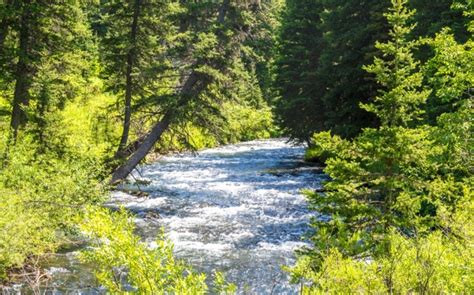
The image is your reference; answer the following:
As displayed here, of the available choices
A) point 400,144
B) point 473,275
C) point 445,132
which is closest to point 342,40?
point 445,132

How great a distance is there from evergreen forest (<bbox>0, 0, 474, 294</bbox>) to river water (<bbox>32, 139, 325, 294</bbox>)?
0.15 metres

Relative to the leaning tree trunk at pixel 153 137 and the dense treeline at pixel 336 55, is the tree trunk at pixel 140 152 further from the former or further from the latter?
the dense treeline at pixel 336 55

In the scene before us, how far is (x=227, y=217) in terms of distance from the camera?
16.2 m

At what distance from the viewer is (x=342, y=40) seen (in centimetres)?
2362

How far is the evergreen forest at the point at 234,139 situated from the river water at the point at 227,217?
0.15 m

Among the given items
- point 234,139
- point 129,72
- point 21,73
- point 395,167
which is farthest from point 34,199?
point 234,139

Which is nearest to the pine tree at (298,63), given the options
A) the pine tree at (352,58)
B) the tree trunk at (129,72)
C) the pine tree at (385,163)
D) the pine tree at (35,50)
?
the pine tree at (352,58)

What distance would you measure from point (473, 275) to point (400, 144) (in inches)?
152

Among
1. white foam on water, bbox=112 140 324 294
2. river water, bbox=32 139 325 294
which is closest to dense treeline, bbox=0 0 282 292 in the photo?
river water, bbox=32 139 325 294

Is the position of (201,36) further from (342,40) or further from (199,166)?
(199,166)

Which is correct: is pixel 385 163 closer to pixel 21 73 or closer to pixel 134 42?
pixel 21 73

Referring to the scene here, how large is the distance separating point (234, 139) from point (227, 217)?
5501 millimetres

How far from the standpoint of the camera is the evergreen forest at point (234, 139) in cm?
Answer: 498

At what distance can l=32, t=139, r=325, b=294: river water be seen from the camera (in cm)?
1084
